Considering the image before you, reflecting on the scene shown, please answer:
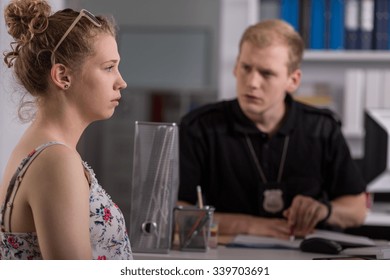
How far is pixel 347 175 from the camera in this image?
6.27ft

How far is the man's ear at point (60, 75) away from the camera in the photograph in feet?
3.04

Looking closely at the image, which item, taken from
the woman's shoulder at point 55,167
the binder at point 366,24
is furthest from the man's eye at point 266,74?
the binder at point 366,24

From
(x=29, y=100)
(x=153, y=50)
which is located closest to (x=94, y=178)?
(x=29, y=100)

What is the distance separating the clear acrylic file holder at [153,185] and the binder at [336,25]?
198 centimetres

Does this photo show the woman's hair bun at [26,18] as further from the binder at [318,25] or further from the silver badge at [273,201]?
the binder at [318,25]

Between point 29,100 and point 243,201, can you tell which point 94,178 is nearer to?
point 29,100

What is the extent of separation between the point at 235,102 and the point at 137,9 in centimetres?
318

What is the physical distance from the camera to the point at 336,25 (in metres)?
3.15

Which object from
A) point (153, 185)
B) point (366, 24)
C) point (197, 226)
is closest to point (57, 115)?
point (153, 185)

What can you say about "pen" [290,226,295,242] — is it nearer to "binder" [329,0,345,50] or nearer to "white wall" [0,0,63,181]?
"white wall" [0,0,63,181]

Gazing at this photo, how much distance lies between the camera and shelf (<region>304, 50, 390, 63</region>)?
3146 mm

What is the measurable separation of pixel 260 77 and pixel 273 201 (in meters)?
0.32

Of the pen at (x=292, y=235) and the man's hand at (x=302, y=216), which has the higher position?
the man's hand at (x=302, y=216)

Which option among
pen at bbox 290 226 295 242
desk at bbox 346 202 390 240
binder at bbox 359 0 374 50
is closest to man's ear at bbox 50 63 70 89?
pen at bbox 290 226 295 242
